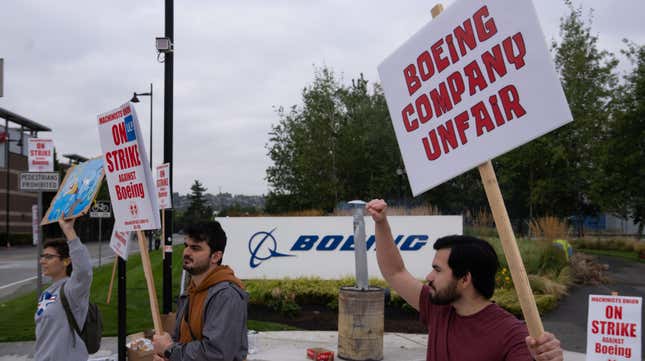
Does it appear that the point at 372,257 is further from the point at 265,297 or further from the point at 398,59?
the point at 398,59

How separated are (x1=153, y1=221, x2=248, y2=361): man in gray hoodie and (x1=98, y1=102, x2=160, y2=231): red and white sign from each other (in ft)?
3.16

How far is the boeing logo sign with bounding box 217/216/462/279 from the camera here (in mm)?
13500

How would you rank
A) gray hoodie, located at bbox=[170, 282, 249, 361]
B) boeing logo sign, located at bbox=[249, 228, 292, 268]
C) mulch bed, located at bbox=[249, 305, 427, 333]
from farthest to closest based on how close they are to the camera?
boeing logo sign, located at bbox=[249, 228, 292, 268]
mulch bed, located at bbox=[249, 305, 427, 333]
gray hoodie, located at bbox=[170, 282, 249, 361]

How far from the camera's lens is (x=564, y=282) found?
48.4 ft

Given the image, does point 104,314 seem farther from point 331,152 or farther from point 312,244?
point 331,152

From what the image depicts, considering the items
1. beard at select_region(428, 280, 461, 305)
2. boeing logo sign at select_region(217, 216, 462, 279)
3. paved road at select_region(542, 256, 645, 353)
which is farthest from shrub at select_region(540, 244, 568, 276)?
beard at select_region(428, 280, 461, 305)

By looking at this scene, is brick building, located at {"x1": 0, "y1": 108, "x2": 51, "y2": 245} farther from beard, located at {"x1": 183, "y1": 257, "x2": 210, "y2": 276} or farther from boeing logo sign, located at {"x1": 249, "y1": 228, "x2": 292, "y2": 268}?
beard, located at {"x1": 183, "y1": 257, "x2": 210, "y2": 276}

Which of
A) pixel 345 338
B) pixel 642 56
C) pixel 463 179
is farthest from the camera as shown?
pixel 463 179

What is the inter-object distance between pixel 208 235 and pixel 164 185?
7.99 meters

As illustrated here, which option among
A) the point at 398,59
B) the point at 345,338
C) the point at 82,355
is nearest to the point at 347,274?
the point at 345,338

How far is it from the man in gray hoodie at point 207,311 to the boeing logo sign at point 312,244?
1027cm

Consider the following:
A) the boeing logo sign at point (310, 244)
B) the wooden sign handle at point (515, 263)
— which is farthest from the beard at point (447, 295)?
the boeing logo sign at point (310, 244)

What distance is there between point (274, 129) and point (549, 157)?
1530cm

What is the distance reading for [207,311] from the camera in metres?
2.99
